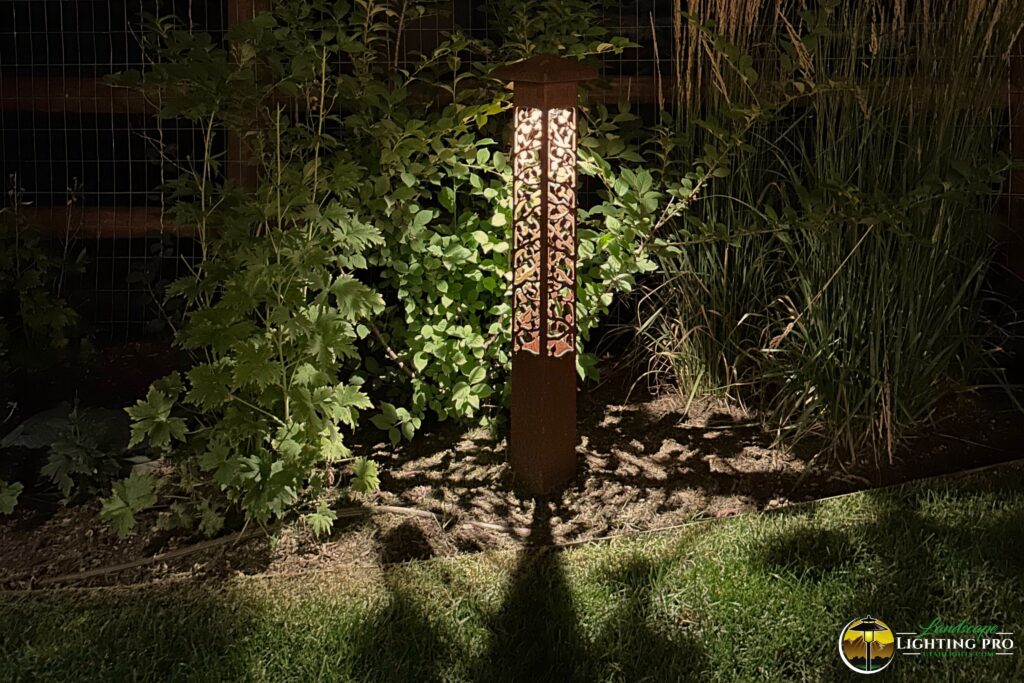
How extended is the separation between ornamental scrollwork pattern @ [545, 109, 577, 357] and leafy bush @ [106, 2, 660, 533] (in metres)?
0.32

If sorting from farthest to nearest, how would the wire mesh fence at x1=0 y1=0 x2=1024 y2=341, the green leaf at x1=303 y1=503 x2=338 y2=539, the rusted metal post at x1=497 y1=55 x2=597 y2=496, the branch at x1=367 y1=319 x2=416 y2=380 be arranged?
the wire mesh fence at x1=0 y1=0 x2=1024 y2=341 < the branch at x1=367 y1=319 x2=416 y2=380 < the rusted metal post at x1=497 y1=55 x2=597 y2=496 < the green leaf at x1=303 y1=503 x2=338 y2=539

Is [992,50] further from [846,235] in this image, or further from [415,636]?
[415,636]

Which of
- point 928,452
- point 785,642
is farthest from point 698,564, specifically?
point 928,452

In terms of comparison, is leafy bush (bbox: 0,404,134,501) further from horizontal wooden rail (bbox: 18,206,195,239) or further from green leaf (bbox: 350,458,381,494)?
horizontal wooden rail (bbox: 18,206,195,239)

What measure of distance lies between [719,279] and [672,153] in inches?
21.8

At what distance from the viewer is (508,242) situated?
388 centimetres

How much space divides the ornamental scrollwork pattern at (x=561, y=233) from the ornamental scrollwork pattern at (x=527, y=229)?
3 centimetres

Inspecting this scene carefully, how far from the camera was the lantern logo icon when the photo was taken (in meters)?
2.75

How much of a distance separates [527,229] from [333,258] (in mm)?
508

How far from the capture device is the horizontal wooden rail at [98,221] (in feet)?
16.6

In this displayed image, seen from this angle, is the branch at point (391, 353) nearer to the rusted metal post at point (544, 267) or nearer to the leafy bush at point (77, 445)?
the rusted metal post at point (544, 267)

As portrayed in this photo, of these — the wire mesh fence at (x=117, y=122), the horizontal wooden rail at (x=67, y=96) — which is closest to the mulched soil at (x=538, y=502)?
the wire mesh fence at (x=117, y=122)

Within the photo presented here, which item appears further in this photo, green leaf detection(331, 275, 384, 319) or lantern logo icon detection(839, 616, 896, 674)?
green leaf detection(331, 275, 384, 319)

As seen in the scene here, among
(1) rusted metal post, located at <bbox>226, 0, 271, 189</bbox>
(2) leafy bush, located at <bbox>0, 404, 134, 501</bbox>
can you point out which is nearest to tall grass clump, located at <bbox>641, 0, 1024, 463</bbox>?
(1) rusted metal post, located at <bbox>226, 0, 271, 189</bbox>
